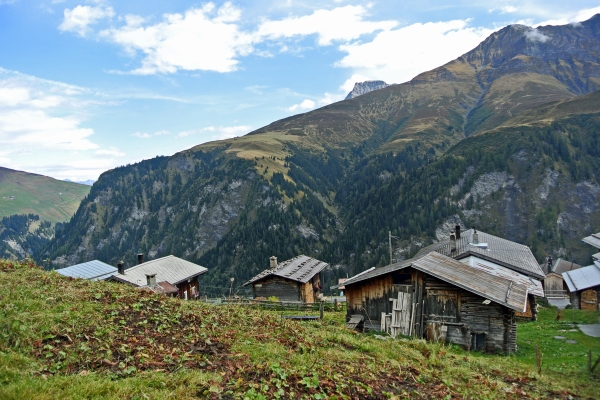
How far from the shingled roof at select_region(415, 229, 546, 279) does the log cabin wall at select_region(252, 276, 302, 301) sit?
1489 cm

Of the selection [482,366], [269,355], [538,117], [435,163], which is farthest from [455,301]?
[538,117]

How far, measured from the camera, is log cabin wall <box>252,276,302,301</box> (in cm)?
4716

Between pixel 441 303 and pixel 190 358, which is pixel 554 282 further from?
pixel 190 358

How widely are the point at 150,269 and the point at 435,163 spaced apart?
145 metres

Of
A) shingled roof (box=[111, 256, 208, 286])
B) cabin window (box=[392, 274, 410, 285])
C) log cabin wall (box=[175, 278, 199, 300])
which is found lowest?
log cabin wall (box=[175, 278, 199, 300])

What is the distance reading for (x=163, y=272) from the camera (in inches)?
1939

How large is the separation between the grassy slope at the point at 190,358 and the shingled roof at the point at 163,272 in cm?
2859

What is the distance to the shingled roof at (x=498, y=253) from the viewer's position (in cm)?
3984

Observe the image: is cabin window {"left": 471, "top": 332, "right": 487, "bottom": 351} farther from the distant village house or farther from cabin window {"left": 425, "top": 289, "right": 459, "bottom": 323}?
the distant village house

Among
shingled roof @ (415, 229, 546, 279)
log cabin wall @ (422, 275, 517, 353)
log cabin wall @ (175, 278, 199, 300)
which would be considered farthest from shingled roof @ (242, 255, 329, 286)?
log cabin wall @ (422, 275, 517, 353)

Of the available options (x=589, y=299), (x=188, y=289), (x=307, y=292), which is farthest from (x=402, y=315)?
(x=589, y=299)

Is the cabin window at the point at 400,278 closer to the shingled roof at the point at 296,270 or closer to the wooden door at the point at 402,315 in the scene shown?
the wooden door at the point at 402,315

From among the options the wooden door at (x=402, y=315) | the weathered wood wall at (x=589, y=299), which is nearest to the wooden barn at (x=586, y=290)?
the weathered wood wall at (x=589, y=299)

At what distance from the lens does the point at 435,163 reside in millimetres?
169125
